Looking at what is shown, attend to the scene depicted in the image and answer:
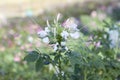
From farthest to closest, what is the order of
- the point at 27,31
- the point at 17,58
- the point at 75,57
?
the point at 27,31 < the point at 17,58 < the point at 75,57

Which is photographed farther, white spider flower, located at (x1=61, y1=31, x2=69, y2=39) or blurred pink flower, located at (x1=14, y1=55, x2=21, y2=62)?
blurred pink flower, located at (x1=14, y1=55, x2=21, y2=62)

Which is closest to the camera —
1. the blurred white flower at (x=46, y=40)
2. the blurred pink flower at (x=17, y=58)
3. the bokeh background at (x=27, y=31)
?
the blurred white flower at (x=46, y=40)

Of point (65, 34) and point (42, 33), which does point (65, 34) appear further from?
point (42, 33)

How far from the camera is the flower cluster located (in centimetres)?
326

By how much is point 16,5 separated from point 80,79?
34.4 feet

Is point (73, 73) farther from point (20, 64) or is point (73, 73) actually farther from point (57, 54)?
point (20, 64)

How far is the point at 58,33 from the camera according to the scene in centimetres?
328

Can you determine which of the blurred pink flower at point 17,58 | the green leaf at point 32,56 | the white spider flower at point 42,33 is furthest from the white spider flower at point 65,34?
the blurred pink flower at point 17,58

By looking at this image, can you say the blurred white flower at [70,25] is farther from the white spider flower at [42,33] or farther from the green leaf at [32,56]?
the green leaf at [32,56]

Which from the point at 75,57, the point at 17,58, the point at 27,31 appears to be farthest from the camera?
the point at 27,31

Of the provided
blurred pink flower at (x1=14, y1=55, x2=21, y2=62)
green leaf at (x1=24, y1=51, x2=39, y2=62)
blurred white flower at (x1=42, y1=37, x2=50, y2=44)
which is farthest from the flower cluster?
blurred pink flower at (x1=14, y1=55, x2=21, y2=62)

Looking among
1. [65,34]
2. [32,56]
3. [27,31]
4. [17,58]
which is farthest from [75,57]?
[27,31]

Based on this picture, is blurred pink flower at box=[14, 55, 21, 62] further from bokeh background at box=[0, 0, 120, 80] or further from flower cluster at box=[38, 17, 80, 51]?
flower cluster at box=[38, 17, 80, 51]

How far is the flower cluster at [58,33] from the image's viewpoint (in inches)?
128
